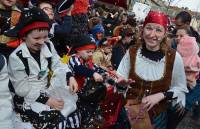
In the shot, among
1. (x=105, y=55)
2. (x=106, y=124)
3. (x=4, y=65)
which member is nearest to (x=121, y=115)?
(x=106, y=124)

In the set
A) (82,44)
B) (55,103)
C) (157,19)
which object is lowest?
(55,103)

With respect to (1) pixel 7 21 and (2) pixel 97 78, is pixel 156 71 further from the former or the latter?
(1) pixel 7 21

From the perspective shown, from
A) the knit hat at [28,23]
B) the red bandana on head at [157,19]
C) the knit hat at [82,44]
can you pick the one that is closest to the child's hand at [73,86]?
the knit hat at [28,23]

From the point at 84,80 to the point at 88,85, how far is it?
0.46 feet

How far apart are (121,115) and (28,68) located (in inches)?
49.1

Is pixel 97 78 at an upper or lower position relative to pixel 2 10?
lower

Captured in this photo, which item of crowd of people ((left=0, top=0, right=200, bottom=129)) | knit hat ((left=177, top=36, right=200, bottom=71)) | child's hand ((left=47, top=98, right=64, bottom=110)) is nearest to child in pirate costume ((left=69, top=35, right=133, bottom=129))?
crowd of people ((left=0, top=0, right=200, bottom=129))

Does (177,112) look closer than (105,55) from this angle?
Yes

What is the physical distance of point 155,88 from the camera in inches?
167

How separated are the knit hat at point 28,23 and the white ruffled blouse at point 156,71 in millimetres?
886

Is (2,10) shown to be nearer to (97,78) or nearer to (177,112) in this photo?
(97,78)

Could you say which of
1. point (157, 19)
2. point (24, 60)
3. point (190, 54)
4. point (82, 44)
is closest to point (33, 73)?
point (24, 60)

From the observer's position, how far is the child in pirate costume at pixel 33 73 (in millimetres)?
3924

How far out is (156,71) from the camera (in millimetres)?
4250
